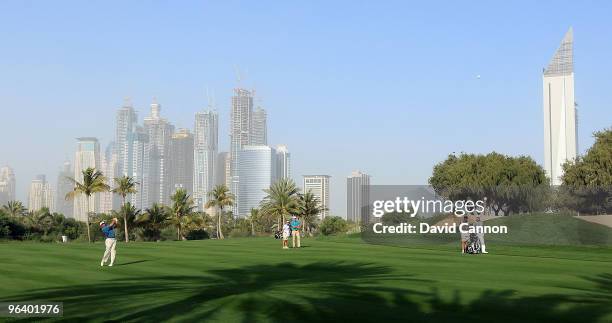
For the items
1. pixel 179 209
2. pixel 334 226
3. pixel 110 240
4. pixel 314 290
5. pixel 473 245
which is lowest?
pixel 334 226

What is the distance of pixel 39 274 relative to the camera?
870 inches

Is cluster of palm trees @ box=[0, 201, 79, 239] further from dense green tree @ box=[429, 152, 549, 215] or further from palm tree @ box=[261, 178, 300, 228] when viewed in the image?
dense green tree @ box=[429, 152, 549, 215]

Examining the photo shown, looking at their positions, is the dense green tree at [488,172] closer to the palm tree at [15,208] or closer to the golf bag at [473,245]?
the golf bag at [473,245]

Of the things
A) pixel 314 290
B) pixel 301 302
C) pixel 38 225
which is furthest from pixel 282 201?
pixel 301 302

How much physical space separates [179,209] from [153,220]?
7192mm

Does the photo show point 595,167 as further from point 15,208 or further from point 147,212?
point 15,208

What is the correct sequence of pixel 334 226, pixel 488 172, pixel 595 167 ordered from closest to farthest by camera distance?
1. pixel 595 167
2. pixel 488 172
3. pixel 334 226

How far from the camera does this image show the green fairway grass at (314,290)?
540 inches

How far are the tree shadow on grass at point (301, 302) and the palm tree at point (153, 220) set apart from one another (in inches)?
3516

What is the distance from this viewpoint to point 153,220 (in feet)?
356

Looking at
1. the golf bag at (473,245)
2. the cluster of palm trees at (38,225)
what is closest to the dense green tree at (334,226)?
the cluster of palm trees at (38,225)

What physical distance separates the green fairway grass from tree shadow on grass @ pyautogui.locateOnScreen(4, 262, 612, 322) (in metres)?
0.02

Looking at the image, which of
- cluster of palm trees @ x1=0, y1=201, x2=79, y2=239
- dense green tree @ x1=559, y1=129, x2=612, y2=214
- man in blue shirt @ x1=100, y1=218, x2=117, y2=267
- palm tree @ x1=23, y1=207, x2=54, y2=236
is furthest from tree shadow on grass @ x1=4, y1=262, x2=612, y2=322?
palm tree @ x1=23, y1=207, x2=54, y2=236

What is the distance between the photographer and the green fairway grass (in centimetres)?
1371
